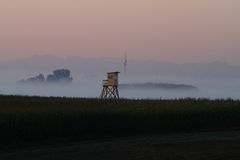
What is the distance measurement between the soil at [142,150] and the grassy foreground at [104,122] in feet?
5.10

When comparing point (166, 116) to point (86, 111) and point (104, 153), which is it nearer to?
point (86, 111)

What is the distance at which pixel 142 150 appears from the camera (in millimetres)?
24141

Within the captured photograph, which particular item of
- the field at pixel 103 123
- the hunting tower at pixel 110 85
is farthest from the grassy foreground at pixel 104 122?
the hunting tower at pixel 110 85

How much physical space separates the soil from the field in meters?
1.41

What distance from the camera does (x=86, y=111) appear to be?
108 feet

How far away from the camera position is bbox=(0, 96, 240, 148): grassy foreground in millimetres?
29047

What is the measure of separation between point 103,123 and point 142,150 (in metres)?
8.49

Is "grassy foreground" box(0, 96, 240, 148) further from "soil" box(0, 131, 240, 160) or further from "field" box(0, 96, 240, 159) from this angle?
"soil" box(0, 131, 240, 160)

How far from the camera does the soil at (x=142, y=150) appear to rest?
2239cm

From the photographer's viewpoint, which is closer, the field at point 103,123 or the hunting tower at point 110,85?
the field at point 103,123

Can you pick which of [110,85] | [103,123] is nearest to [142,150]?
[103,123]

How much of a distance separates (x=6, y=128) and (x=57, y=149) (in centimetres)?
354

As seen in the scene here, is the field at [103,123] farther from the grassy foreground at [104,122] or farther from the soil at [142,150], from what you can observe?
the soil at [142,150]

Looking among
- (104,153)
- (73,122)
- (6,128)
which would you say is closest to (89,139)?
(73,122)
